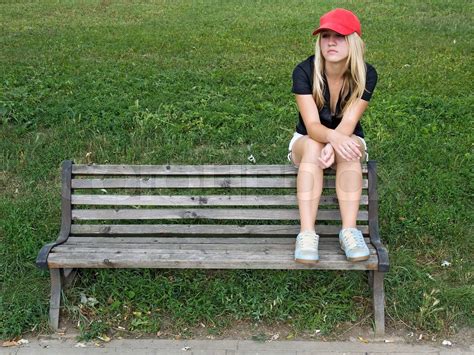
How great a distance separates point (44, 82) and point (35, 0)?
27.7ft

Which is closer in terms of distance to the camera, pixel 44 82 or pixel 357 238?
pixel 357 238

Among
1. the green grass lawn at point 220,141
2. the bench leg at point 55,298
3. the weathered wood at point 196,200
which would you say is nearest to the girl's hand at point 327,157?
the weathered wood at point 196,200

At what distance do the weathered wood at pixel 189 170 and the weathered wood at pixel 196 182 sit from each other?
0.12 ft

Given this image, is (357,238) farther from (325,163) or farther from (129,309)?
(129,309)

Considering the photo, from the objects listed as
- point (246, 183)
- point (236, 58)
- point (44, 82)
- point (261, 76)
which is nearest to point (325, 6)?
point (236, 58)

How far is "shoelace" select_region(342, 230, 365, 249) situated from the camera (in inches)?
121

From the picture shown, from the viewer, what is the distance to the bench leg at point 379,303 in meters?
3.21

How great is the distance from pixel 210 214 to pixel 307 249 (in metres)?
0.72

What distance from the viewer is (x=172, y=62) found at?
7.70 meters

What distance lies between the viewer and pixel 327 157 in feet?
10.7

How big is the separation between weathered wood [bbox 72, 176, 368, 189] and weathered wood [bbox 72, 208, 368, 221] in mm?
143

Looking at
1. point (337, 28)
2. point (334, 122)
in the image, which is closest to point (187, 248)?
point (334, 122)

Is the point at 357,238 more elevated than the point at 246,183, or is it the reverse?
the point at 246,183

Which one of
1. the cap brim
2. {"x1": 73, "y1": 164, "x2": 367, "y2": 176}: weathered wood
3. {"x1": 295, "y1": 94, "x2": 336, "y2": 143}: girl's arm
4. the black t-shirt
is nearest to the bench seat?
{"x1": 73, "y1": 164, "x2": 367, "y2": 176}: weathered wood
